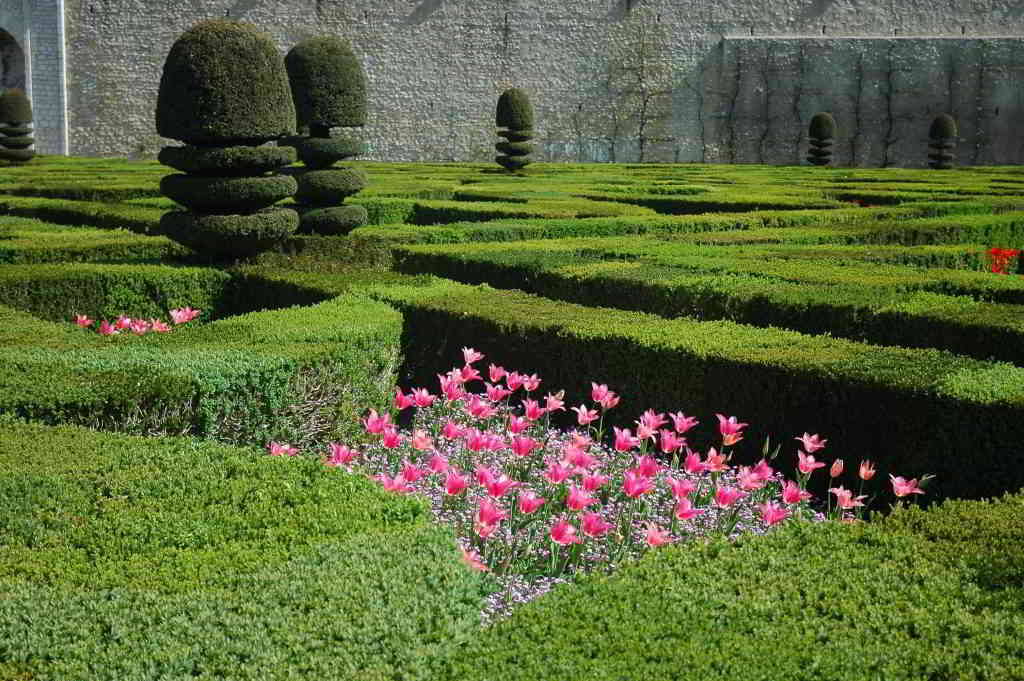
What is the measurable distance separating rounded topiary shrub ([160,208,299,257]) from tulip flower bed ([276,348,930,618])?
3.30 m

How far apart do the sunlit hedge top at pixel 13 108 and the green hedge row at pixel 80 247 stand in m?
14.4

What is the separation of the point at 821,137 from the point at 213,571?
1122 inches

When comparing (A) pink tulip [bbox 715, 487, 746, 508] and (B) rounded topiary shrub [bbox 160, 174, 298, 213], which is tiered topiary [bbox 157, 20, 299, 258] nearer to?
(B) rounded topiary shrub [bbox 160, 174, 298, 213]

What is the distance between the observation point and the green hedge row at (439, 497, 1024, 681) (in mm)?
2057

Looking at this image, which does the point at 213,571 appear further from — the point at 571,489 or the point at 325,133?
the point at 325,133

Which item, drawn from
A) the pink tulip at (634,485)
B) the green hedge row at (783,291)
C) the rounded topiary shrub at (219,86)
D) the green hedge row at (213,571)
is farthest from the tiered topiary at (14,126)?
the pink tulip at (634,485)

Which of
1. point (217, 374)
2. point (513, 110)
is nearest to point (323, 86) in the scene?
point (217, 374)

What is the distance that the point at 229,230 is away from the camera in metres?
7.47

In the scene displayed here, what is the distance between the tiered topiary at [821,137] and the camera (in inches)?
1133

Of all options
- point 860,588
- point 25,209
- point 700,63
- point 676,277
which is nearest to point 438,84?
point 700,63

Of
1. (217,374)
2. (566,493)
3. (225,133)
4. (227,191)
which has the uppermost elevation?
(225,133)

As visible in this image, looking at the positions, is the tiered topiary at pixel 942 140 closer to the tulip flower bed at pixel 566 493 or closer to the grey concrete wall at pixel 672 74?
the grey concrete wall at pixel 672 74

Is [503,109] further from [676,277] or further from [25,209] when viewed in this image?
[676,277]

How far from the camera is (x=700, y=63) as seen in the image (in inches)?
1204
